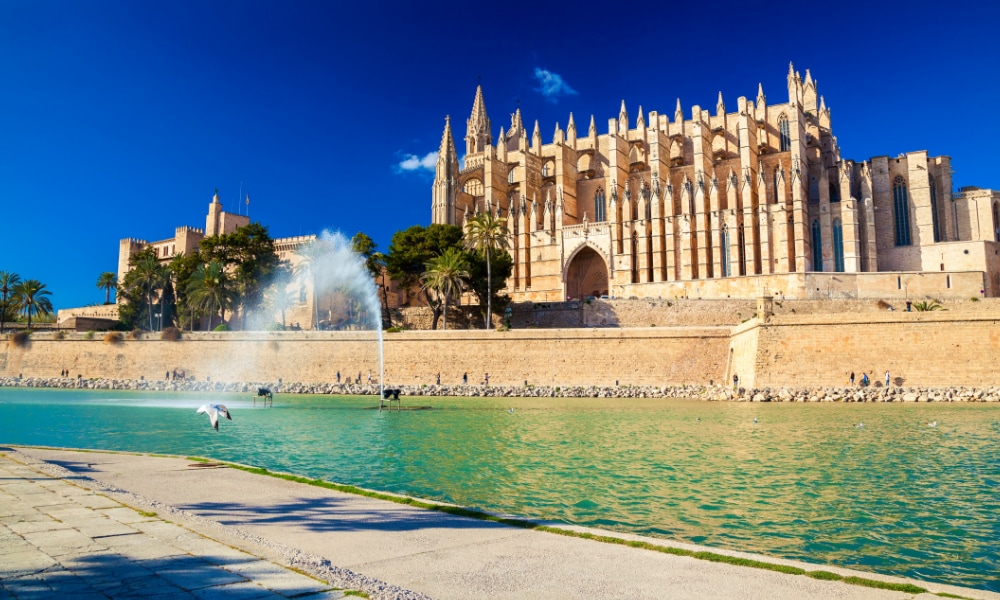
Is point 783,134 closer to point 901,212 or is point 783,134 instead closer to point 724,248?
point 901,212

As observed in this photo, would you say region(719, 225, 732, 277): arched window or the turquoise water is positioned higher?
region(719, 225, 732, 277): arched window

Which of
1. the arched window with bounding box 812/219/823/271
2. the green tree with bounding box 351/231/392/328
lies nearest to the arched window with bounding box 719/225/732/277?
the arched window with bounding box 812/219/823/271

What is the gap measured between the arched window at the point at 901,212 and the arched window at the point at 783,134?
8067mm

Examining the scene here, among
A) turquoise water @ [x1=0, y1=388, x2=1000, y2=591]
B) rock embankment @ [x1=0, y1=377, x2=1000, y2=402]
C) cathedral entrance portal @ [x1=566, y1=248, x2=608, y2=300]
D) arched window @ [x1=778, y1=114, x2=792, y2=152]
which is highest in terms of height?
arched window @ [x1=778, y1=114, x2=792, y2=152]

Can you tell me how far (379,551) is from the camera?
5105mm

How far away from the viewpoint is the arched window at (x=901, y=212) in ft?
146

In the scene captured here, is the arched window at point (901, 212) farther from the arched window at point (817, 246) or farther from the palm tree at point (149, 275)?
the palm tree at point (149, 275)

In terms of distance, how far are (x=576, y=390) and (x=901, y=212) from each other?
97.2 feet

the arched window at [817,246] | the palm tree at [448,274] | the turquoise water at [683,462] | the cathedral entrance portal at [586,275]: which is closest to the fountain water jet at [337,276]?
the palm tree at [448,274]

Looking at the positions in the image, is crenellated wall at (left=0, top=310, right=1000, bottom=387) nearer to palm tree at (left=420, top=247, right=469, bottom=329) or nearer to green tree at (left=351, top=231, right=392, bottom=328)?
palm tree at (left=420, top=247, right=469, bottom=329)

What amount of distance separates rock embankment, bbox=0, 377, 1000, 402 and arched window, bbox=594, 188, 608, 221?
2596 cm

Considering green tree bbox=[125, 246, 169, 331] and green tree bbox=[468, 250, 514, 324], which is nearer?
green tree bbox=[468, 250, 514, 324]

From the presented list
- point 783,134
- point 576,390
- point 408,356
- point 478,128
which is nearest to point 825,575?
point 576,390

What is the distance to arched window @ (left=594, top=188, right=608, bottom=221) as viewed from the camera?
5394 cm
